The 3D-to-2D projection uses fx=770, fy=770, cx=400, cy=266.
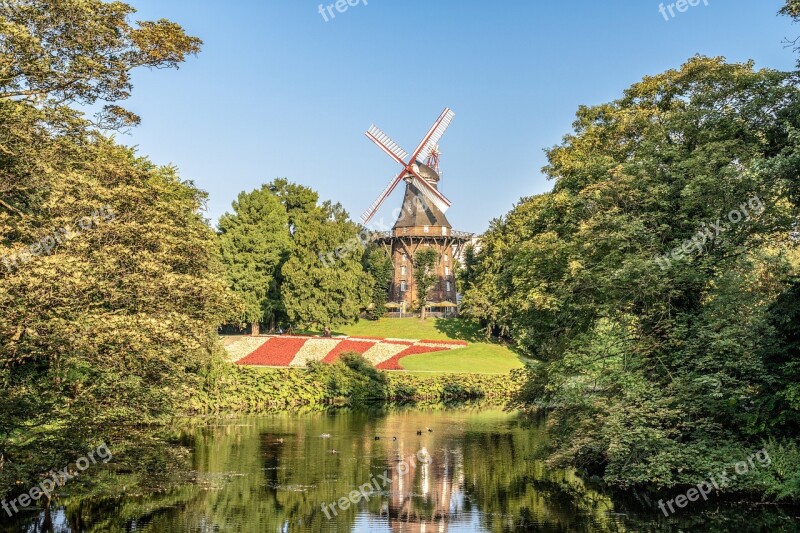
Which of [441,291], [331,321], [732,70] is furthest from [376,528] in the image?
[441,291]

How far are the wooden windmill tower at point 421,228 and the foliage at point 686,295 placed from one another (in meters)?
58.1

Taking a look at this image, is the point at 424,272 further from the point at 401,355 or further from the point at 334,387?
the point at 334,387

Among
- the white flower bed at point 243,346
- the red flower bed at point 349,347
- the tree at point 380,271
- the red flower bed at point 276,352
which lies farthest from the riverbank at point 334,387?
the tree at point 380,271

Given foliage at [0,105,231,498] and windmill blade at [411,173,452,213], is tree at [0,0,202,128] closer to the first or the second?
foliage at [0,105,231,498]

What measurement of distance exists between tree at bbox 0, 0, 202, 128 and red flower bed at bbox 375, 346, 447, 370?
3611 centimetres

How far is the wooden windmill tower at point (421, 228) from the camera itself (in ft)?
284

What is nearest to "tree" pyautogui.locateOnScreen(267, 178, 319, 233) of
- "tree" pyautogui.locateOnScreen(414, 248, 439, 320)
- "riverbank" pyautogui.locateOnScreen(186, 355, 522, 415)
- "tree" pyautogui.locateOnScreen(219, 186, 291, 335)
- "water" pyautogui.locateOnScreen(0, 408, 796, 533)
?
"tree" pyautogui.locateOnScreen(219, 186, 291, 335)

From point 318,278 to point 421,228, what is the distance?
2187 centimetres

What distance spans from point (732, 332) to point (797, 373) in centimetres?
199

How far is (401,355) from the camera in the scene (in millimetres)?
63438

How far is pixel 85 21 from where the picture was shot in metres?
22.7

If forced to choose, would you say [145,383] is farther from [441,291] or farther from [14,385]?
[441,291]

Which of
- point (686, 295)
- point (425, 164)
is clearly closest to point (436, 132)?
point (425, 164)

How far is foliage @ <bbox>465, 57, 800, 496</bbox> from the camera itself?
21891 millimetres
